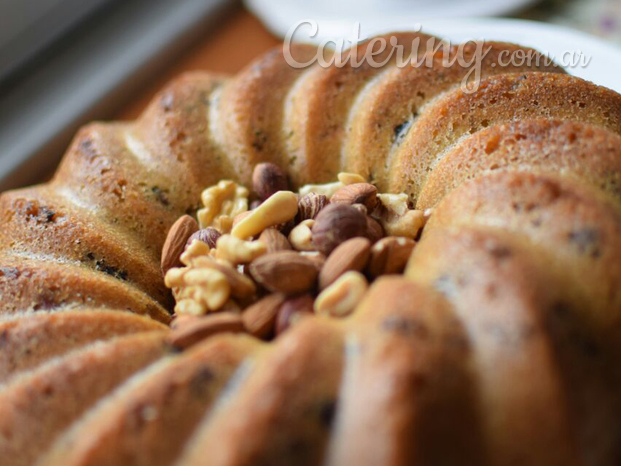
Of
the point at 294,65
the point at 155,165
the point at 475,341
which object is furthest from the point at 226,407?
the point at 294,65

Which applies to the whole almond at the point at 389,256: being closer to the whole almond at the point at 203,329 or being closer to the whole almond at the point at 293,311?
the whole almond at the point at 293,311

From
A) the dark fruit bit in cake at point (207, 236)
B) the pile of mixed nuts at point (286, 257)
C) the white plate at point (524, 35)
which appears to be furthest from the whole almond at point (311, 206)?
the white plate at point (524, 35)

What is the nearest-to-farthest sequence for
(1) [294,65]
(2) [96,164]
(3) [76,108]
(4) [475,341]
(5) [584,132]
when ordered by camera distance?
1. (4) [475,341]
2. (5) [584,132]
3. (2) [96,164]
4. (1) [294,65]
5. (3) [76,108]

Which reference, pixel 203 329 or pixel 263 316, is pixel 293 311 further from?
pixel 203 329

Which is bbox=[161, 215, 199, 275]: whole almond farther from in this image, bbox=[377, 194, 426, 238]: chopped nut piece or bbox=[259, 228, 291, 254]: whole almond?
bbox=[377, 194, 426, 238]: chopped nut piece

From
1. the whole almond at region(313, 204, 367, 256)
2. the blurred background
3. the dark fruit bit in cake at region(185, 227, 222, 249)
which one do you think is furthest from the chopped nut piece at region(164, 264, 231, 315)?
the blurred background

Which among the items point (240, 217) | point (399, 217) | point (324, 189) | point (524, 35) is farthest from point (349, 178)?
point (524, 35)

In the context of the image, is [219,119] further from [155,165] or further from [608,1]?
[608,1]
